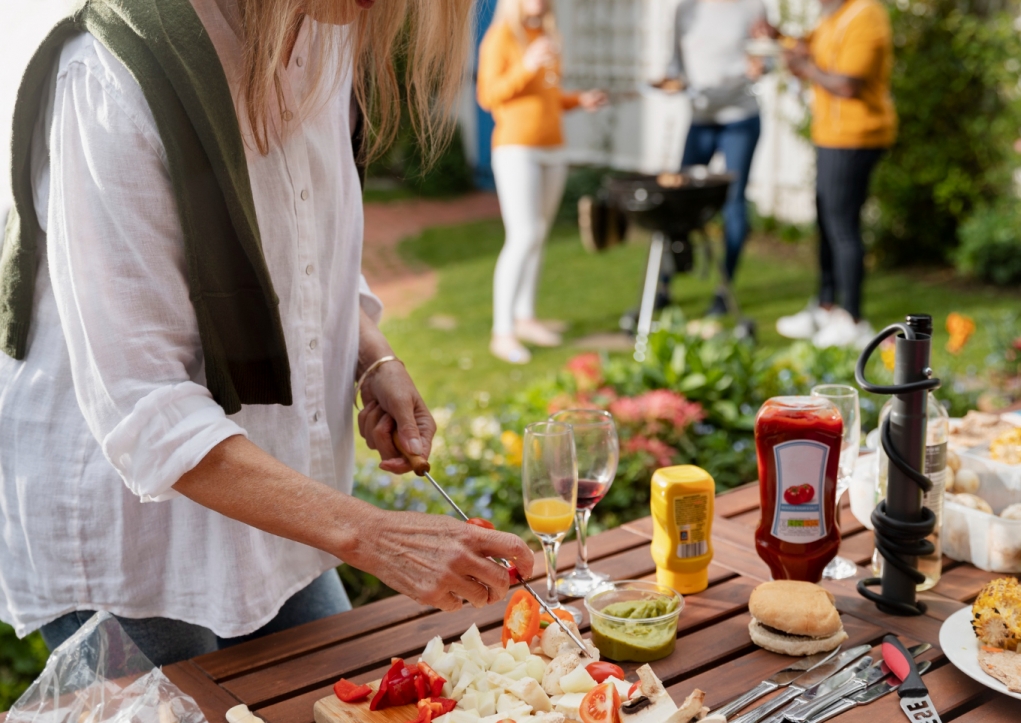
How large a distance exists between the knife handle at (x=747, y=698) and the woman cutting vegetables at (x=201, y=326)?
0.30 m

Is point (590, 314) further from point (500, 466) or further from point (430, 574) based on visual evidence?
point (430, 574)

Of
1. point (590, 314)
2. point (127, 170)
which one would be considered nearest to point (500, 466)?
point (127, 170)

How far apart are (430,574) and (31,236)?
667mm

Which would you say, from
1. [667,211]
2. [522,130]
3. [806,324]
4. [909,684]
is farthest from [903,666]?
[806,324]

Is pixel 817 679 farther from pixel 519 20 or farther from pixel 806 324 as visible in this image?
pixel 806 324

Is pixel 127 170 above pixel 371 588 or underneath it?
above

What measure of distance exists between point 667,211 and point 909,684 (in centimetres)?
439

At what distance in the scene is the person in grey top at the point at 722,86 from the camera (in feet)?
20.1

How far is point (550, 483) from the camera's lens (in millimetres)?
1575

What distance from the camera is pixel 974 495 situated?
5.87 feet

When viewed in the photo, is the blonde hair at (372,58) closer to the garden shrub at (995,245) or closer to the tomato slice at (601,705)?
the tomato slice at (601,705)

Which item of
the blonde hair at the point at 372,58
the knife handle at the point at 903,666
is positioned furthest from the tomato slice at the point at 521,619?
the blonde hair at the point at 372,58

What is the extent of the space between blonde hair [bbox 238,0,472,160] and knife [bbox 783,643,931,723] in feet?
3.02

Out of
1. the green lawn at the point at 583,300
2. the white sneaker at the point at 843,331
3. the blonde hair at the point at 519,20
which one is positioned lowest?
the green lawn at the point at 583,300
